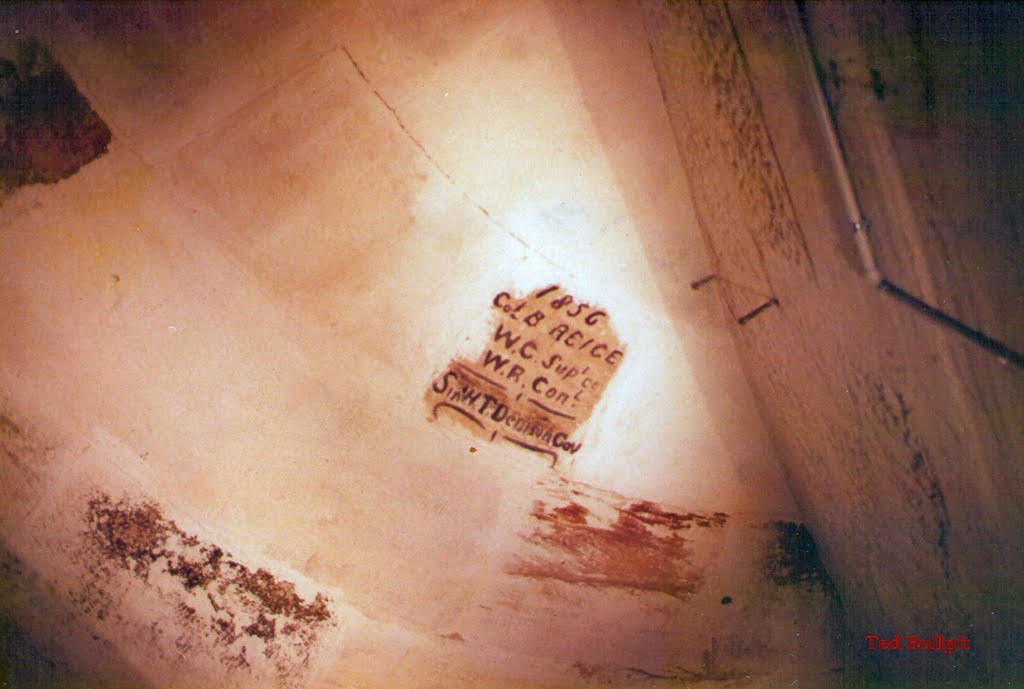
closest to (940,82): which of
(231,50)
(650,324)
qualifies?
(650,324)

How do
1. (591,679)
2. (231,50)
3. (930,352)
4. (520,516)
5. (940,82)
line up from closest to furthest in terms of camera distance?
(940,82) < (930,352) < (231,50) < (520,516) < (591,679)

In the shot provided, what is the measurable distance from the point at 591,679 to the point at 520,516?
1.03 m

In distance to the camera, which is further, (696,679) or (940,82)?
(696,679)

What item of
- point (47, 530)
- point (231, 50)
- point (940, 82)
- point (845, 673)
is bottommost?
point (47, 530)

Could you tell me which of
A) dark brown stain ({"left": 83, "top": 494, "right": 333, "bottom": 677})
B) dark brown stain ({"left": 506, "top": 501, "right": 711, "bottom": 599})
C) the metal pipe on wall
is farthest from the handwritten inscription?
dark brown stain ({"left": 83, "top": 494, "right": 333, "bottom": 677})

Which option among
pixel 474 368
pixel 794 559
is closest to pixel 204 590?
pixel 474 368

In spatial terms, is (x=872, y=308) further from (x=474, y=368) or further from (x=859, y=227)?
(x=474, y=368)

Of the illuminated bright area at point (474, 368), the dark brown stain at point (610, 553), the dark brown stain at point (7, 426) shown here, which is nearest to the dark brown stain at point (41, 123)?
the illuminated bright area at point (474, 368)

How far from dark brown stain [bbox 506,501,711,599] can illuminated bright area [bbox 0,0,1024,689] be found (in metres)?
0.02

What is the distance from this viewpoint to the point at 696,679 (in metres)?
2.95

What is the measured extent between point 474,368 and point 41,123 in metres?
2.03

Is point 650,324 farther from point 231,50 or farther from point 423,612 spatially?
point 231,50

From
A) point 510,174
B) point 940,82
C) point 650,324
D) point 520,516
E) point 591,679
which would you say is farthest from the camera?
point 591,679
